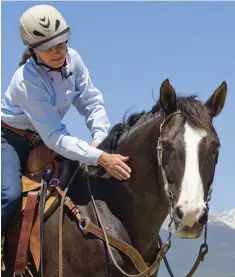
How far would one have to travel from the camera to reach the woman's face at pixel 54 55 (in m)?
7.23

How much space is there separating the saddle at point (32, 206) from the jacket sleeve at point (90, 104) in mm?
642

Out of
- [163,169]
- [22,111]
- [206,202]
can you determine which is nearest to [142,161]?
[163,169]

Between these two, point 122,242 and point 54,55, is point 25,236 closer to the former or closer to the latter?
point 122,242

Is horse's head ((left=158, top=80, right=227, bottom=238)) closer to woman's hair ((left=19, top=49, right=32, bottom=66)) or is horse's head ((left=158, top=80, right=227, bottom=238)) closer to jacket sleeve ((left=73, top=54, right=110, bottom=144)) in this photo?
jacket sleeve ((left=73, top=54, right=110, bottom=144))

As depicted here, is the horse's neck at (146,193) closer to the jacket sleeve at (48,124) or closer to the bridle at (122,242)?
the bridle at (122,242)

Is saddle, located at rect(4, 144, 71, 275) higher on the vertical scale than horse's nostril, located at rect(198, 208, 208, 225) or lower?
lower

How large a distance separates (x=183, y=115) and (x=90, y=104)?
1753 mm

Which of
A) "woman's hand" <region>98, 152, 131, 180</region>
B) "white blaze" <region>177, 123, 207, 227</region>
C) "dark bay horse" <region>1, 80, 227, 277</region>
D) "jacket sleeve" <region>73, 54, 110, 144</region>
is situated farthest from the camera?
"jacket sleeve" <region>73, 54, 110, 144</region>

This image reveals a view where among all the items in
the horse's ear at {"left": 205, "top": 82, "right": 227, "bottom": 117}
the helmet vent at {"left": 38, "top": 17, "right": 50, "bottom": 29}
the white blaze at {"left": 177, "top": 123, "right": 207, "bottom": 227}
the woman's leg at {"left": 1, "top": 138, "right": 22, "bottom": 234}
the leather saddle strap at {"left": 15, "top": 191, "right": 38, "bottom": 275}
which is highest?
the helmet vent at {"left": 38, "top": 17, "right": 50, "bottom": 29}

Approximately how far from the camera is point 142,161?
704 cm

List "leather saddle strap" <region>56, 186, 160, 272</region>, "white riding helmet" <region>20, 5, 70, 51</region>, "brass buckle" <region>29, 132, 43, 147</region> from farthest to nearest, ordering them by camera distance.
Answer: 1. "brass buckle" <region>29, 132, 43, 147</region>
2. "white riding helmet" <region>20, 5, 70, 51</region>
3. "leather saddle strap" <region>56, 186, 160, 272</region>

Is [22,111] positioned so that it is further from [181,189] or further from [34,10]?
[181,189]

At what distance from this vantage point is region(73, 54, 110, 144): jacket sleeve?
7881 millimetres

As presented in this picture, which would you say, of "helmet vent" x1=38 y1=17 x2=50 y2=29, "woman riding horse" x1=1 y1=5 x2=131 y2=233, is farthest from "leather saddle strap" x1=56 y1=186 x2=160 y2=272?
"helmet vent" x1=38 y1=17 x2=50 y2=29
